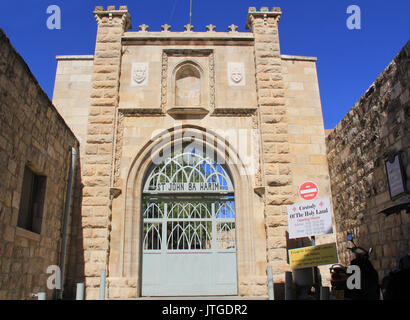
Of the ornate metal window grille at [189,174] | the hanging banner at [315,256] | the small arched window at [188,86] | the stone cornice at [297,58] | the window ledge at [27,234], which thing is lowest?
the hanging banner at [315,256]

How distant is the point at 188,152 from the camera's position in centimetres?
961

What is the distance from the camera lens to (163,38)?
397 inches

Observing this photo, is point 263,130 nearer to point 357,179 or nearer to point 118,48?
point 357,179

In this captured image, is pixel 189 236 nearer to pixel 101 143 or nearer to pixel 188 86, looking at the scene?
pixel 101 143

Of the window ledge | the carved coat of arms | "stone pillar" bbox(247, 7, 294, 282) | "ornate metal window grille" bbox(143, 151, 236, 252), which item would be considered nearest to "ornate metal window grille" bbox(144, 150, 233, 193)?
"ornate metal window grille" bbox(143, 151, 236, 252)

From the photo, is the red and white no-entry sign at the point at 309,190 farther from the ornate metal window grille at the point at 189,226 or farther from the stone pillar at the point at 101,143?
the stone pillar at the point at 101,143

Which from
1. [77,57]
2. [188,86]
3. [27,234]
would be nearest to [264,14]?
[188,86]

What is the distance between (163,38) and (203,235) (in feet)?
18.0

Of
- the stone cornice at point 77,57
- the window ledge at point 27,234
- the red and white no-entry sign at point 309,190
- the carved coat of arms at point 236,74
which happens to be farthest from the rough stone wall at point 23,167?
Result: the red and white no-entry sign at point 309,190

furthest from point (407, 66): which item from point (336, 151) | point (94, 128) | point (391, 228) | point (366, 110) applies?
point (94, 128)

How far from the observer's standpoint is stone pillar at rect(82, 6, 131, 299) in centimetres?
840

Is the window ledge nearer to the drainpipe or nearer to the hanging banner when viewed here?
the drainpipe

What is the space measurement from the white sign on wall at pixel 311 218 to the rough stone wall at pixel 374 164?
120 centimetres

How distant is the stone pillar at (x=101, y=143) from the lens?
27.6 ft
